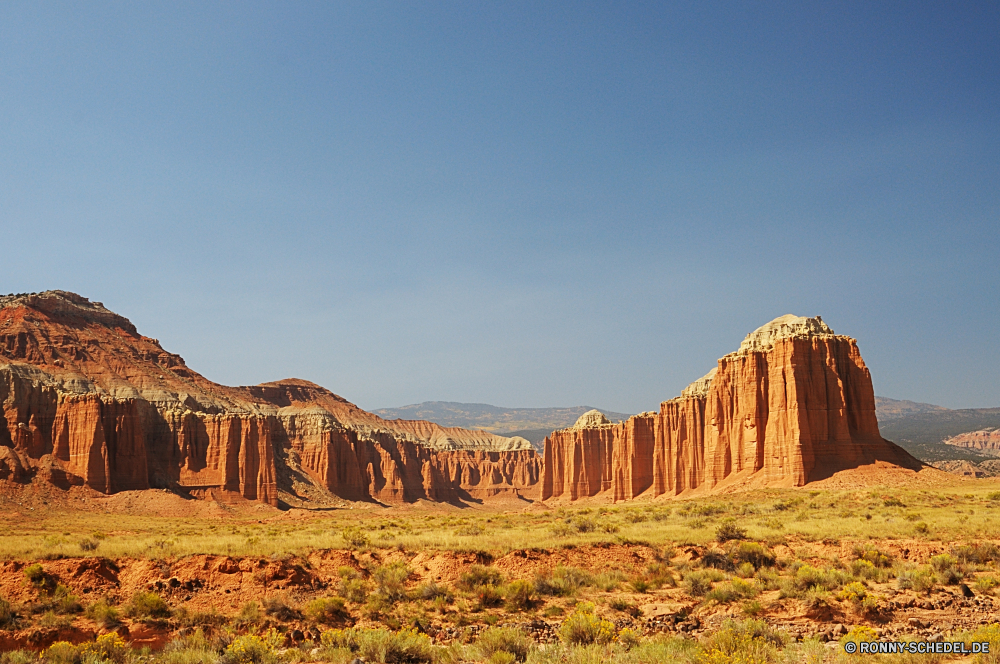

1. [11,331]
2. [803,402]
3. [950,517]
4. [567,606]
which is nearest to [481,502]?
[11,331]

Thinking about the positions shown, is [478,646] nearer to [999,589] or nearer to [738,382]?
[999,589]

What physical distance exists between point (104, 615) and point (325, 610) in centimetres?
522

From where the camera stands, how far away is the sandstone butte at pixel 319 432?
64.9 m

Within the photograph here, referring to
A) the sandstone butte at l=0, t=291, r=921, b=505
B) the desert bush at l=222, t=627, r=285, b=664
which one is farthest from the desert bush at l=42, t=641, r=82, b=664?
the sandstone butte at l=0, t=291, r=921, b=505

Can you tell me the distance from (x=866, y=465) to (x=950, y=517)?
2819 cm

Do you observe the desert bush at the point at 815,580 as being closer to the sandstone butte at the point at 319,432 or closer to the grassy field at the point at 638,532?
the grassy field at the point at 638,532

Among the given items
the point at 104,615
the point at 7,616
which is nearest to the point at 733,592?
the point at 104,615

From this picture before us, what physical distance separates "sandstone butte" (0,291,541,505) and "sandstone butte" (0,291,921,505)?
0.22 metres

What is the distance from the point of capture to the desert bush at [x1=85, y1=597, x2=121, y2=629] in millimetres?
19109

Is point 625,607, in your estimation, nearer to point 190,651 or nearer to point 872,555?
point 872,555

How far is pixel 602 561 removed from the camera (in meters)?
25.0

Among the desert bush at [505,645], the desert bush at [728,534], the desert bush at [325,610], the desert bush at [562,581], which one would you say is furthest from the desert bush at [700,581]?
the desert bush at [325,610]

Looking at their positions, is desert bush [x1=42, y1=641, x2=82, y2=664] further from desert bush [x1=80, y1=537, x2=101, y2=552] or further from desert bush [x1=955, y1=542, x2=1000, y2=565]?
desert bush [x1=955, y1=542, x2=1000, y2=565]

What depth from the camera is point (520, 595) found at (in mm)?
20906
